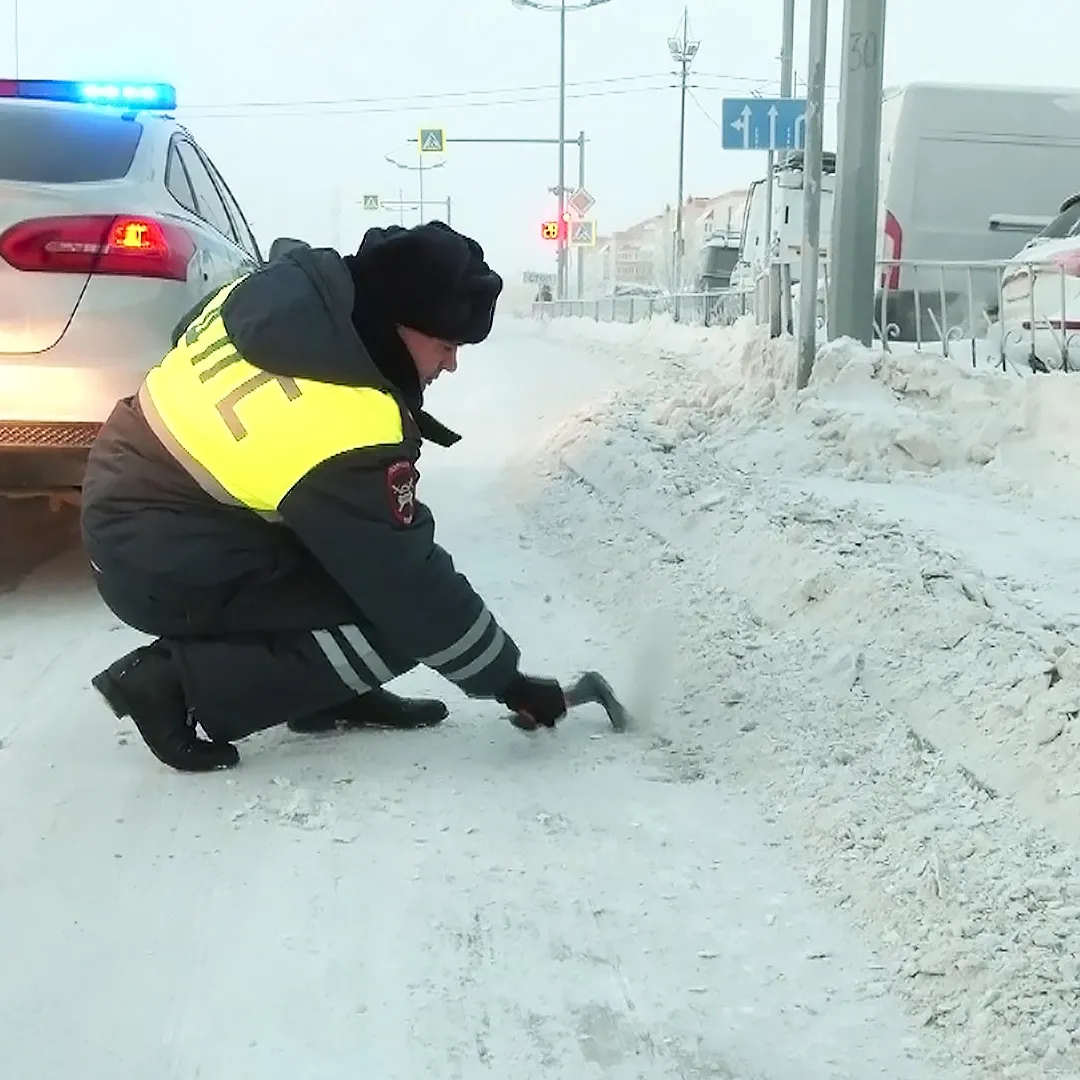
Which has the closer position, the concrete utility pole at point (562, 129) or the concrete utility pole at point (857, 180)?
the concrete utility pole at point (857, 180)

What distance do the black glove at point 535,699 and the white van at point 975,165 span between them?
427 inches

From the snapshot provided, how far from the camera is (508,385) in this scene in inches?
466

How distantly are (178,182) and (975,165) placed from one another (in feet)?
34.9

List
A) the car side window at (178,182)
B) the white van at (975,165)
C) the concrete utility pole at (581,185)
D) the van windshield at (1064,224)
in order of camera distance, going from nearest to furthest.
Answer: the car side window at (178,182)
the van windshield at (1064,224)
the white van at (975,165)
the concrete utility pole at (581,185)

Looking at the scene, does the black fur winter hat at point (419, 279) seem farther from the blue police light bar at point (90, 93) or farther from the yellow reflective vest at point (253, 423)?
the blue police light bar at point (90, 93)

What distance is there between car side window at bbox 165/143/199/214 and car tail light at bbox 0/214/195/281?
1.05 ft

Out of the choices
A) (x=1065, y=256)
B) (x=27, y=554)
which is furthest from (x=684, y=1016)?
(x=1065, y=256)

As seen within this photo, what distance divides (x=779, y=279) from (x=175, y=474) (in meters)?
5.93

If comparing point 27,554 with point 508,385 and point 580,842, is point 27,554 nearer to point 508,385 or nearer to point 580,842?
point 580,842

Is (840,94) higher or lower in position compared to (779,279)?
higher

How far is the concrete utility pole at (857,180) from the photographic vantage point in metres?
7.22

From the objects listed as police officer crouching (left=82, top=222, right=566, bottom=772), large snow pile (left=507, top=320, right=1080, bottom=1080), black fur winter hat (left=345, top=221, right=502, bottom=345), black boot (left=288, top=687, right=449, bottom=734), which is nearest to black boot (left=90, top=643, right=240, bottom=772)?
police officer crouching (left=82, top=222, right=566, bottom=772)

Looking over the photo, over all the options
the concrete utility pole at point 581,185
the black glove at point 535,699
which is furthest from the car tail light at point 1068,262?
the concrete utility pole at point 581,185

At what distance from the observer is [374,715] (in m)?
3.18
